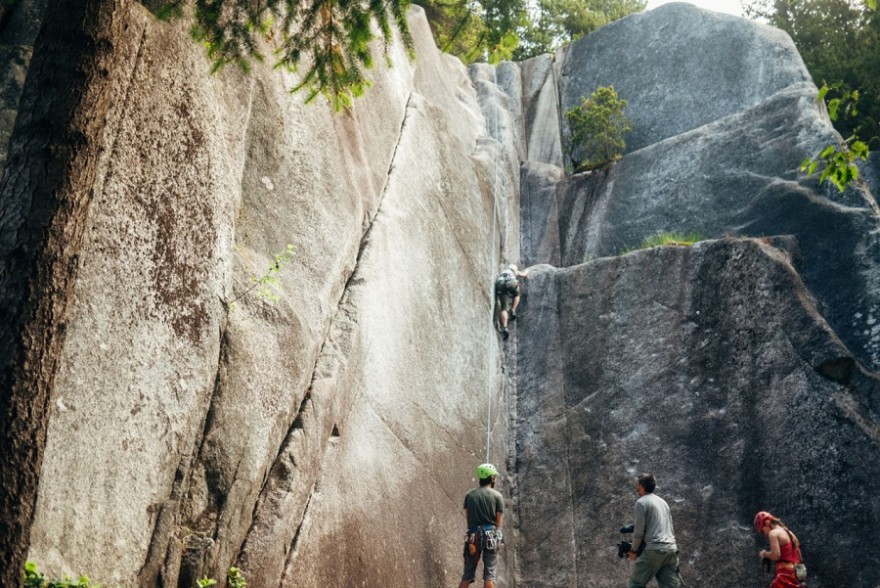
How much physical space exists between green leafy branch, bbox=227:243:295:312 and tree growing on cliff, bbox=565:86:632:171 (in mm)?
11412

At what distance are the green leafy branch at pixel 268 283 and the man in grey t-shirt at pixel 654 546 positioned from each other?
4.85 m

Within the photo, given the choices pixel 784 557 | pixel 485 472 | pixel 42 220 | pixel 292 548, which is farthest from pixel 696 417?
pixel 42 220

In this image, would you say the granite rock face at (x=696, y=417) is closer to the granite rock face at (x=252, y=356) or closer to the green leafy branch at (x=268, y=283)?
the granite rock face at (x=252, y=356)

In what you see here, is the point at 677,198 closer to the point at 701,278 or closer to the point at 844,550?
the point at 701,278

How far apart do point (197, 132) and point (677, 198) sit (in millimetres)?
10959

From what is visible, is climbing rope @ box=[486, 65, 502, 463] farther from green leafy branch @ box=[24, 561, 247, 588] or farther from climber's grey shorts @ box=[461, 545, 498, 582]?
green leafy branch @ box=[24, 561, 247, 588]

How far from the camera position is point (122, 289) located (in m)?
7.64

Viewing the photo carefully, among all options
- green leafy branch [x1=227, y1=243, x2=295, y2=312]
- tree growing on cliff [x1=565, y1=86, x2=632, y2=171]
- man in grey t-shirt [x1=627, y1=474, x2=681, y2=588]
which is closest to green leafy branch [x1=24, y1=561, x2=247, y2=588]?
green leafy branch [x1=227, y1=243, x2=295, y2=312]

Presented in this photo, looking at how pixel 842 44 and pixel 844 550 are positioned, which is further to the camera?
pixel 842 44

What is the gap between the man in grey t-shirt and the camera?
945cm

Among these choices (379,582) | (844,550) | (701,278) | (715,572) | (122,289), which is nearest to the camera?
(122,289)

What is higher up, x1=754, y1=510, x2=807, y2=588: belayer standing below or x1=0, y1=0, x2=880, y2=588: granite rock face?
x1=0, y1=0, x2=880, y2=588: granite rock face

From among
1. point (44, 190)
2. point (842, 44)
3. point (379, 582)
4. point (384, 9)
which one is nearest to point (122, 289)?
point (44, 190)

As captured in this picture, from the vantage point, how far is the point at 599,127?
1983 centimetres
